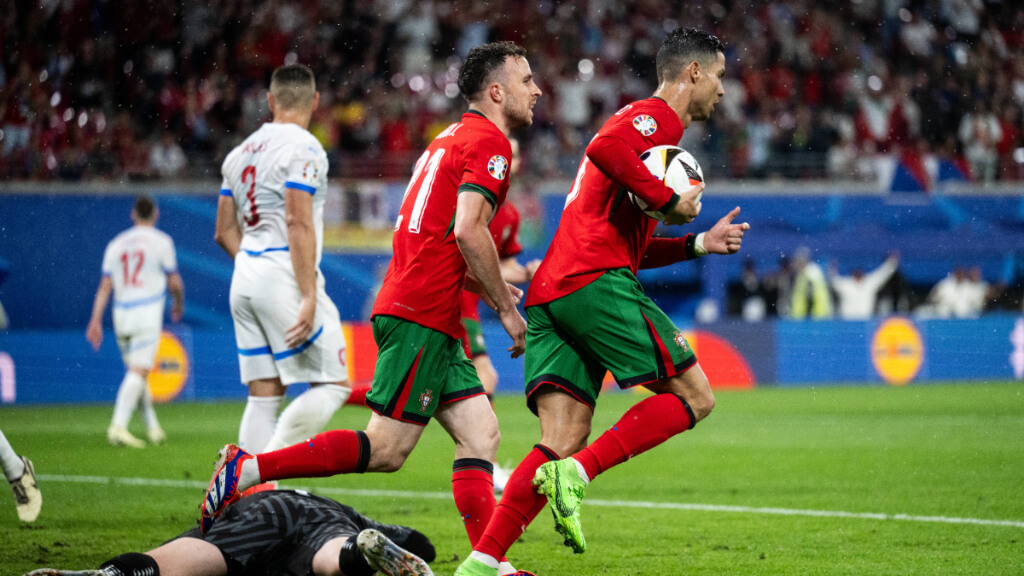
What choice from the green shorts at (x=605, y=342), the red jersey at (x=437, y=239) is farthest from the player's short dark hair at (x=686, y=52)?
the green shorts at (x=605, y=342)

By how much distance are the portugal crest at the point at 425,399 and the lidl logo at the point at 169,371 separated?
36.0 feet

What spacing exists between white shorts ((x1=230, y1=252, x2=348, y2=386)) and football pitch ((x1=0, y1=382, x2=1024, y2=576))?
1.00 metres

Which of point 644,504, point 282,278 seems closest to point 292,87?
point 282,278

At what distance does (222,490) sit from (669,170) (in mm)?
2067

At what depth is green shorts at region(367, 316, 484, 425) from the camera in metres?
4.27

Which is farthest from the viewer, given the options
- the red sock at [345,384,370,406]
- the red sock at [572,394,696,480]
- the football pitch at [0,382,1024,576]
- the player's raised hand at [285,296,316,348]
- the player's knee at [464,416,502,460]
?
the red sock at [345,384,370,406]

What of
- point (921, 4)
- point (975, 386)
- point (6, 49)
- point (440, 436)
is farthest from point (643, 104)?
point (921, 4)

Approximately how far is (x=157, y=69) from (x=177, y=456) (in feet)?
30.6

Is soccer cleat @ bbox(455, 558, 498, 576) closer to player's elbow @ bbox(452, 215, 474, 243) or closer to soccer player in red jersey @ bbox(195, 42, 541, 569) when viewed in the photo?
soccer player in red jersey @ bbox(195, 42, 541, 569)

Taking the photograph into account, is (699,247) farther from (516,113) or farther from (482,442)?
(482,442)

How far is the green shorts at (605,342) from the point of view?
13.8 feet

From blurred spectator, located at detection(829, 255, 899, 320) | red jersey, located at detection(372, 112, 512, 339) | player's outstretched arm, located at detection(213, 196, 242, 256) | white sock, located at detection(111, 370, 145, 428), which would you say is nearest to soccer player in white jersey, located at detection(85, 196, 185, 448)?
white sock, located at detection(111, 370, 145, 428)

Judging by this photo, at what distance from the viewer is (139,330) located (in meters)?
10.7

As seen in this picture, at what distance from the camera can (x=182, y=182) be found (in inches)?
681
